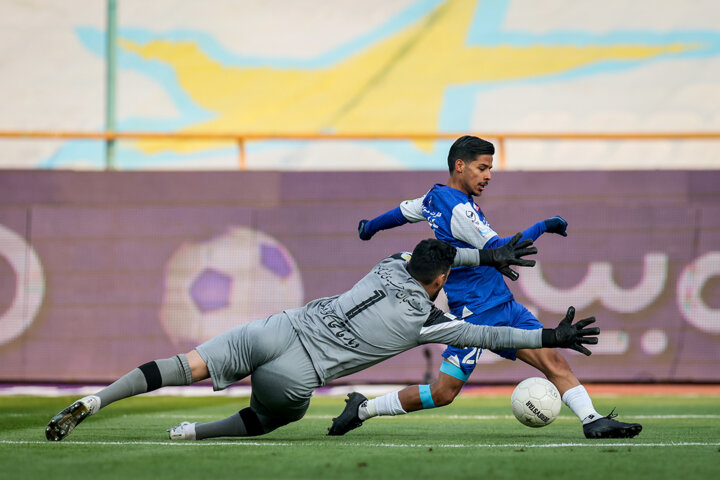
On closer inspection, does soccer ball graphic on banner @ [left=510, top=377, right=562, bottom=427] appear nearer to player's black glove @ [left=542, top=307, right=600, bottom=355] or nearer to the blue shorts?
the blue shorts

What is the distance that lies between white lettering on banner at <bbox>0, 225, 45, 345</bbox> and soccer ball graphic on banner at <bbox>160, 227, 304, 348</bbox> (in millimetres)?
1588

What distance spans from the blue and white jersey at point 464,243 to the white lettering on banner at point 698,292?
636cm

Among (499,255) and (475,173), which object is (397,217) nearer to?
(475,173)

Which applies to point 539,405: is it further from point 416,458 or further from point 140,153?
point 140,153

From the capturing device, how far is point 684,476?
4.34m

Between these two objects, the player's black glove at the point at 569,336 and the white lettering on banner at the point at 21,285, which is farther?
the white lettering on banner at the point at 21,285

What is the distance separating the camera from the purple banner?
12.0 meters

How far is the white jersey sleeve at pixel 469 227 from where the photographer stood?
6059 mm

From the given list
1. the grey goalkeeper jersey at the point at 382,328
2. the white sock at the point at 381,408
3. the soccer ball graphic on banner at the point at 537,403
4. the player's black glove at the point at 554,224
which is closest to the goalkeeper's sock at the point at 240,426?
the grey goalkeeper jersey at the point at 382,328

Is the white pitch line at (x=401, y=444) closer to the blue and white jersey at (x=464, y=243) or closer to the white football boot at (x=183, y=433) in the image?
the white football boot at (x=183, y=433)

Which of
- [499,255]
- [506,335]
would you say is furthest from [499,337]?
[499,255]

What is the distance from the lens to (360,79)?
991 inches

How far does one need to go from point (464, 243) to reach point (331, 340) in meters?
1.18

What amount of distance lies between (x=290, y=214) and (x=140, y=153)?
11603mm
